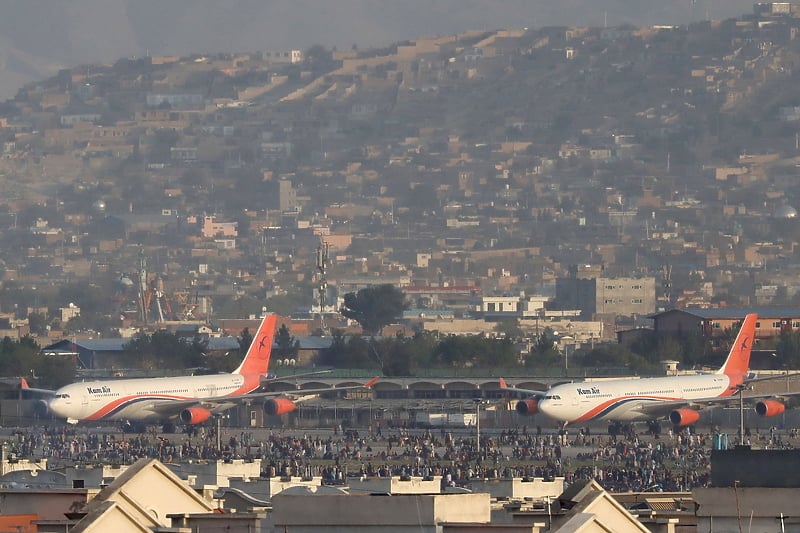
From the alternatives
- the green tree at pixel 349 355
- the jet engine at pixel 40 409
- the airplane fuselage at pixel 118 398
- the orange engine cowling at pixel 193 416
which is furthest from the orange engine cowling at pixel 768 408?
the green tree at pixel 349 355

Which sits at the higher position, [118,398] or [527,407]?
[118,398]

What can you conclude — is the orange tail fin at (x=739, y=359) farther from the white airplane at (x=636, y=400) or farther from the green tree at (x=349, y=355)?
the green tree at (x=349, y=355)

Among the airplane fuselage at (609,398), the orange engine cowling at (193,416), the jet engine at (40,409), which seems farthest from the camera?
the jet engine at (40,409)

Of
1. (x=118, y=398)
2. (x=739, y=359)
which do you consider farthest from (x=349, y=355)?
(x=118, y=398)

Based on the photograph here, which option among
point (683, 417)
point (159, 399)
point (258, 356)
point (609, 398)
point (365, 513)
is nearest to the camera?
point (365, 513)

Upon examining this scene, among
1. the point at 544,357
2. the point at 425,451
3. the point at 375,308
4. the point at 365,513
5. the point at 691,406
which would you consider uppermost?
the point at 375,308

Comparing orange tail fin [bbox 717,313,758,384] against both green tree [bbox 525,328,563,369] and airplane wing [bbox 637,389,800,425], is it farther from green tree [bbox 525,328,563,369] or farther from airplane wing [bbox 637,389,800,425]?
green tree [bbox 525,328,563,369]

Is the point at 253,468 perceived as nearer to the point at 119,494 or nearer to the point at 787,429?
the point at 119,494

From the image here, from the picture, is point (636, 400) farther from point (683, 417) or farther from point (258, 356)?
point (258, 356)

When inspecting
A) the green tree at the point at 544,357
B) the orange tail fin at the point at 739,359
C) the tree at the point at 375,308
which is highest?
the tree at the point at 375,308
